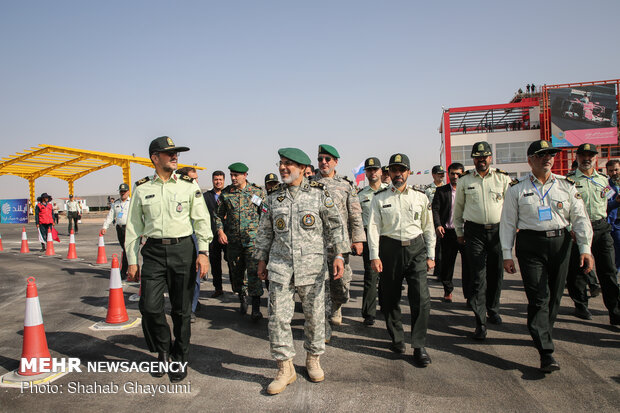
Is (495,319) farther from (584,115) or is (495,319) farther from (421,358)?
(584,115)

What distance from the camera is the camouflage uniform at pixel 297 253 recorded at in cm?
353

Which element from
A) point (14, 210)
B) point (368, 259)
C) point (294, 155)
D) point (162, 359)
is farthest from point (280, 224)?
point (14, 210)

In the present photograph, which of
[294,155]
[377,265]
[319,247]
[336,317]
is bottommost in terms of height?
[336,317]

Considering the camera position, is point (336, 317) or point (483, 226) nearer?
point (483, 226)

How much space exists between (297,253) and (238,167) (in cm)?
282

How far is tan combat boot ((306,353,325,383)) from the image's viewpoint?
353 cm

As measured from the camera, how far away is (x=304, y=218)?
11.9ft

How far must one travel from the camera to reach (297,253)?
141 inches

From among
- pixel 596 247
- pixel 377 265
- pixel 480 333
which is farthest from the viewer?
pixel 596 247

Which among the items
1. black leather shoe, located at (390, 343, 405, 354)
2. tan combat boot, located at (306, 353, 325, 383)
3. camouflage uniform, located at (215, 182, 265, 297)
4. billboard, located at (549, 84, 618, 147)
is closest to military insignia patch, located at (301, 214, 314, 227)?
tan combat boot, located at (306, 353, 325, 383)

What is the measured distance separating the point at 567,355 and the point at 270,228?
3301 millimetres

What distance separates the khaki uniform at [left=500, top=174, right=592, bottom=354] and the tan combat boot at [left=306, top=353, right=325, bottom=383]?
2.06 m

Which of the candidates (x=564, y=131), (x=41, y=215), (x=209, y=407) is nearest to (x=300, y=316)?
(x=209, y=407)

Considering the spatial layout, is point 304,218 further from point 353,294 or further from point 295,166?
point 353,294
